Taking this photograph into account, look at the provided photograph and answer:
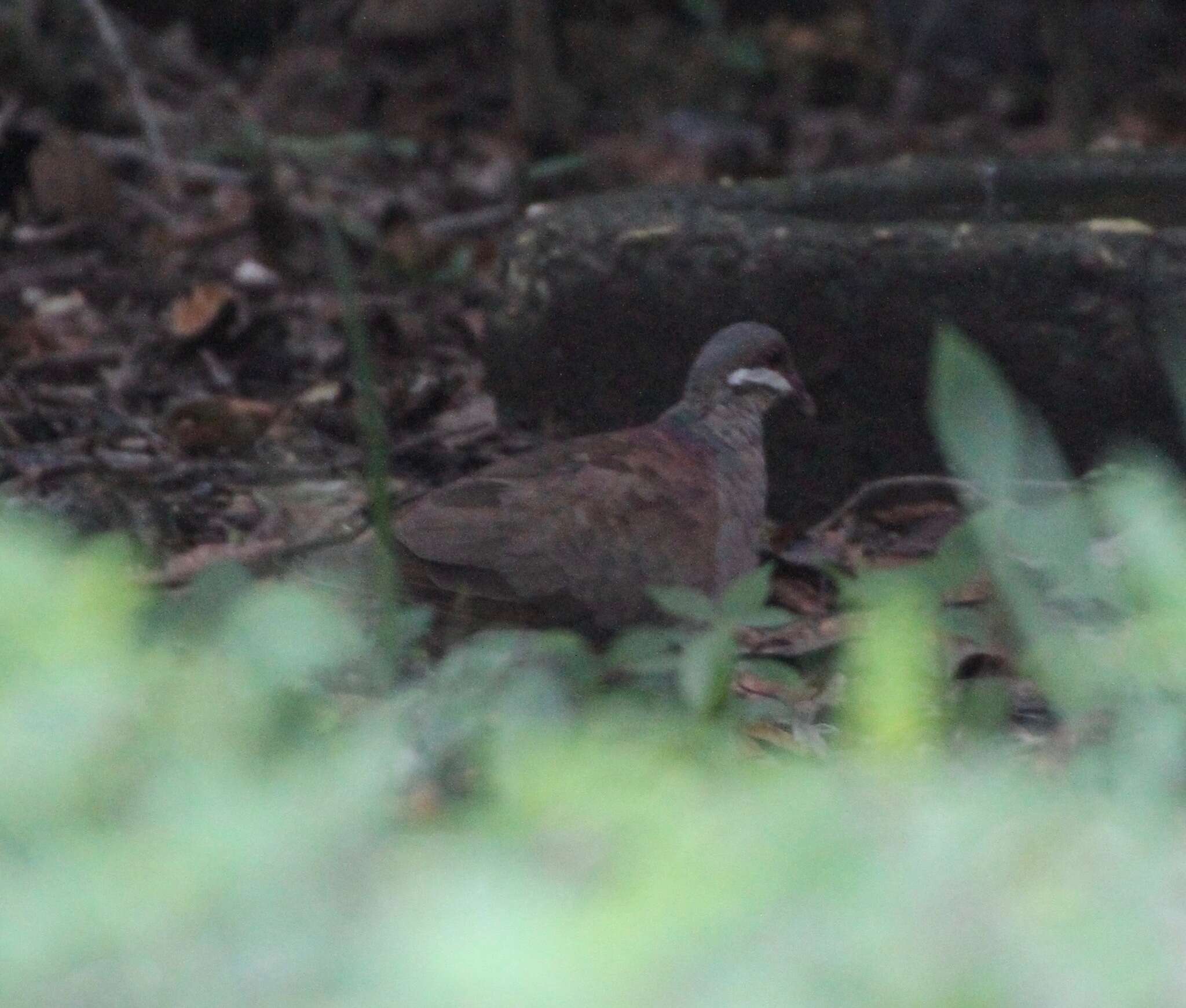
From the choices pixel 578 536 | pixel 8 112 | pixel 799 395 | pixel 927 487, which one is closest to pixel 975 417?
pixel 578 536

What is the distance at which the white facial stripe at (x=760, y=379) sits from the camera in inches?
160

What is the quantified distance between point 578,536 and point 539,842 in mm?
2095

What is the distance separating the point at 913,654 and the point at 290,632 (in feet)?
1.40

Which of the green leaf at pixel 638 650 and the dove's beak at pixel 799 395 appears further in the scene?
the dove's beak at pixel 799 395

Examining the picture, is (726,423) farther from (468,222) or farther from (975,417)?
(468,222)

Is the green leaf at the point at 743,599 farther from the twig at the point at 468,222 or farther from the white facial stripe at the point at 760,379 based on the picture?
the twig at the point at 468,222

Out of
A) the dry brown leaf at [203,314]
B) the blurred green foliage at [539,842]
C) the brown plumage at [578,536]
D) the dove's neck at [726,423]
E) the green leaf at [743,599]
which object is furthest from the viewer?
the dry brown leaf at [203,314]

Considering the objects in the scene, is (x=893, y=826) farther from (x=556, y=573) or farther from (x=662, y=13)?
(x=662, y=13)

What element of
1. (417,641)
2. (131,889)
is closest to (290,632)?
(131,889)

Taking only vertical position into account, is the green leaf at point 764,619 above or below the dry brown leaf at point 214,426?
above

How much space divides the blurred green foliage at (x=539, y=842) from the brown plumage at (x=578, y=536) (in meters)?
1.57

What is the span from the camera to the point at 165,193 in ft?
23.6

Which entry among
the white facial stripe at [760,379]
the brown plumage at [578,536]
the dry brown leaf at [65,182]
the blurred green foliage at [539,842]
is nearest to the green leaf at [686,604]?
the blurred green foliage at [539,842]

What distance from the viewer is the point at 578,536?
11.4 ft
